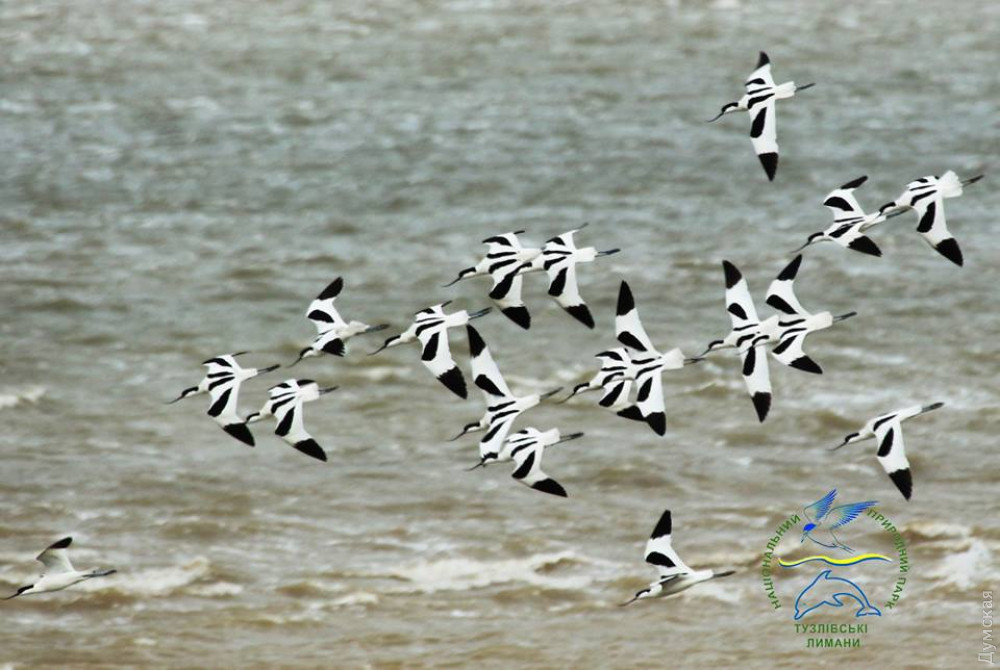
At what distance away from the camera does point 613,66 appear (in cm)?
2616

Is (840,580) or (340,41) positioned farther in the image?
(340,41)

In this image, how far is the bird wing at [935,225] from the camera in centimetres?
1116

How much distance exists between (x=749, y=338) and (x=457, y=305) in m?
8.38

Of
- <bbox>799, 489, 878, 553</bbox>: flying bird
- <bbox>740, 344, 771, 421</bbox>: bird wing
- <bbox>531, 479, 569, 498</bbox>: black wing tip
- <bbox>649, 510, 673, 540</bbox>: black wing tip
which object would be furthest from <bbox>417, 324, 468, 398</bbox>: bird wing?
<bbox>799, 489, 878, 553</bbox>: flying bird

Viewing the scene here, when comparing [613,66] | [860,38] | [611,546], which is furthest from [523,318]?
[860,38]

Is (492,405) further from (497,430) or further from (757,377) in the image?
(757,377)

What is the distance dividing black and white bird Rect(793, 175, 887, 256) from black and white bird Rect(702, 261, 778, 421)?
579 mm

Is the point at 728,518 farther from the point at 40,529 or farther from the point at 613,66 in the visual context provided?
the point at 613,66

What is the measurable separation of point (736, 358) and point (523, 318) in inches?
302

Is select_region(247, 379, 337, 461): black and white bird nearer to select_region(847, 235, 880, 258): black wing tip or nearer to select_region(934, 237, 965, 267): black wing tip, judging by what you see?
select_region(847, 235, 880, 258): black wing tip

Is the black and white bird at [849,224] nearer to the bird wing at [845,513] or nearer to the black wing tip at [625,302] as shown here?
the black wing tip at [625,302]

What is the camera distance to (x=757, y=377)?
11625 millimetres

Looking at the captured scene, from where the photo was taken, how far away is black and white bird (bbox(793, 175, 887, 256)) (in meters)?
10.7

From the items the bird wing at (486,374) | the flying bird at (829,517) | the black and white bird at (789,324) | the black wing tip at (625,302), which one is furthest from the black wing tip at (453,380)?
the flying bird at (829,517)
